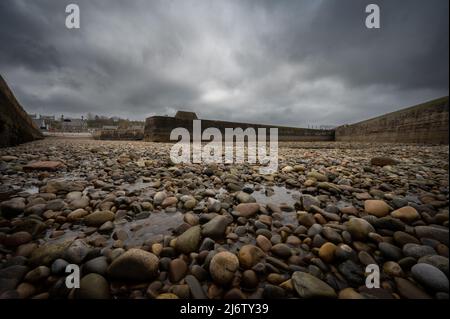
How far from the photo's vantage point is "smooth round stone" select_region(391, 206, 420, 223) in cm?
143

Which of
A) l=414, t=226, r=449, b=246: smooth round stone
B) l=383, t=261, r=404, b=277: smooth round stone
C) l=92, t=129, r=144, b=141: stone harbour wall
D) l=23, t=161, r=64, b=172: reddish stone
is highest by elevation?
l=92, t=129, r=144, b=141: stone harbour wall

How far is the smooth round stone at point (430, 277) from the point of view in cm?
87

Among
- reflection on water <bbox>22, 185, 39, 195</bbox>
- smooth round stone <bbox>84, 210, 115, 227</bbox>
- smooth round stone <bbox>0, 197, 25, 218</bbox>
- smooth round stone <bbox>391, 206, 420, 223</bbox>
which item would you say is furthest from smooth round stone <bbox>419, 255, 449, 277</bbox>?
reflection on water <bbox>22, 185, 39, 195</bbox>

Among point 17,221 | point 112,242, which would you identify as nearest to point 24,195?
point 17,221

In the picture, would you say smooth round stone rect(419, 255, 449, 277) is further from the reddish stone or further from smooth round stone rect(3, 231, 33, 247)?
the reddish stone

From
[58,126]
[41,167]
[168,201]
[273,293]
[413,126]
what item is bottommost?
[273,293]

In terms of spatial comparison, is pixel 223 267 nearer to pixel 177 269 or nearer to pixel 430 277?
pixel 177 269

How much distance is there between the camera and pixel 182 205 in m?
1.89

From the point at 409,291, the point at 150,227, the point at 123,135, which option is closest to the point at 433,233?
the point at 409,291

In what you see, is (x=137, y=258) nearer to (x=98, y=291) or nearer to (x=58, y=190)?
(x=98, y=291)

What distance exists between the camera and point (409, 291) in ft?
2.86

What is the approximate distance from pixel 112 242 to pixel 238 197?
1.24 m

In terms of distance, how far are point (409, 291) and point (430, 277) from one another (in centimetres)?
16

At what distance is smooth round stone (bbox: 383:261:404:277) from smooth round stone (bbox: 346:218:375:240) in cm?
23
